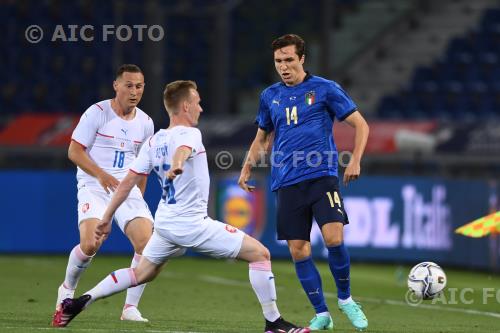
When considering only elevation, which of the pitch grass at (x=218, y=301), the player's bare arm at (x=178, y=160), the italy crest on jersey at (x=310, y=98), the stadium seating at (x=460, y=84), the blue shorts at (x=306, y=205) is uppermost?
the stadium seating at (x=460, y=84)

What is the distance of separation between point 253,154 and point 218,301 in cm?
359

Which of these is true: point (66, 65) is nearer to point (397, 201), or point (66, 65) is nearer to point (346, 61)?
point (346, 61)

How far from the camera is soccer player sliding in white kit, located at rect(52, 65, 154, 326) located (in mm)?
10281

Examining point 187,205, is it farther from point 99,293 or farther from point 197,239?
point 99,293

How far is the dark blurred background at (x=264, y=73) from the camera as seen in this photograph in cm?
1980

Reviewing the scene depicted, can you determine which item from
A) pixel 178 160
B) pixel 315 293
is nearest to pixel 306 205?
pixel 315 293

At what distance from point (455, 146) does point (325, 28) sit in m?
4.03

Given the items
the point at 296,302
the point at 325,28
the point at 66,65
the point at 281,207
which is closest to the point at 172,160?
the point at 281,207

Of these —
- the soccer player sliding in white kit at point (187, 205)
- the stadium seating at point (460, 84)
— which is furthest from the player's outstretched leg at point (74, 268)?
the stadium seating at point (460, 84)

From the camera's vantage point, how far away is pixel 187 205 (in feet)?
29.0

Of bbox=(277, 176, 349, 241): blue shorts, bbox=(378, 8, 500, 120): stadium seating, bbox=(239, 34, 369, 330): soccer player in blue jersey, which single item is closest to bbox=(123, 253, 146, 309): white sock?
bbox=(239, 34, 369, 330): soccer player in blue jersey

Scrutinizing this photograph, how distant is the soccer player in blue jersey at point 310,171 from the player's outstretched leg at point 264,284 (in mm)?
609

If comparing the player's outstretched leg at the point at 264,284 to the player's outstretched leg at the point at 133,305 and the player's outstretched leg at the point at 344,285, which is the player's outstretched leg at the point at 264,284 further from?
the player's outstretched leg at the point at 133,305

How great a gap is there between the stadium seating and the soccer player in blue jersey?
46.0 ft
